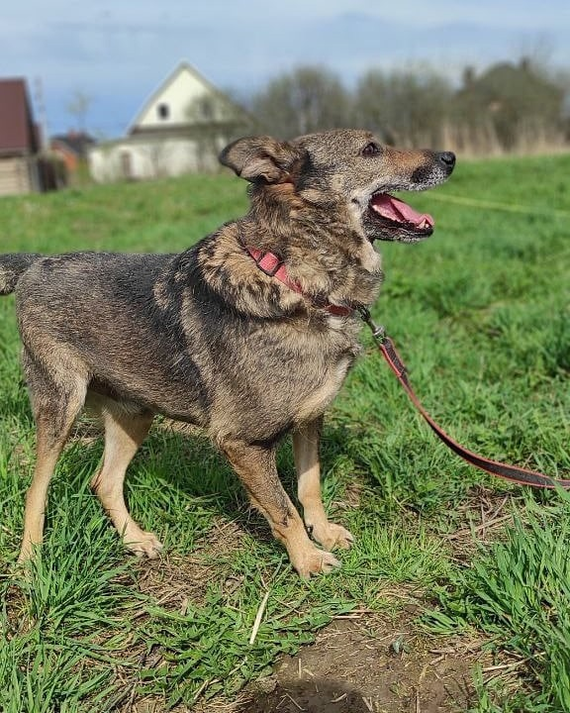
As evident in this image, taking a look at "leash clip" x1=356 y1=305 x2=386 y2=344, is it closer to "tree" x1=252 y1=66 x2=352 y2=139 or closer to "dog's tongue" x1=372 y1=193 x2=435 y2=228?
"dog's tongue" x1=372 y1=193 x2=435 y2=228

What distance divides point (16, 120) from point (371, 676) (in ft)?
137

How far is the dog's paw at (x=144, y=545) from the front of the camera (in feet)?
10.5

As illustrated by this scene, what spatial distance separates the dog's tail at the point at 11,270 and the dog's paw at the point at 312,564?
1.98 meters

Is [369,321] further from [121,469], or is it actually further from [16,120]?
[16,120]

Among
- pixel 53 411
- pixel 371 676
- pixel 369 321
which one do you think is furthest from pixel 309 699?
pixel 53 411

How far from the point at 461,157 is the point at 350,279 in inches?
980

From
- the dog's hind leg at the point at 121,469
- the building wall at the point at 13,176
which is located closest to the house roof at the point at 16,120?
the building wall at the point at 13,176

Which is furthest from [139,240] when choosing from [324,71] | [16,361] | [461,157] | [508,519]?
[324,71]

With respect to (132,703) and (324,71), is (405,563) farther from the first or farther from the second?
(324,71)

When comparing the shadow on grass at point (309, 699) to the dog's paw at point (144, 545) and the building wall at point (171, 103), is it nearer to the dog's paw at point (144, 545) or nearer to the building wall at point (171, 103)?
the dog's paw at point (144, 545)

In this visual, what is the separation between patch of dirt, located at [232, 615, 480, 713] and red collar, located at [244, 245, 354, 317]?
1319 mm

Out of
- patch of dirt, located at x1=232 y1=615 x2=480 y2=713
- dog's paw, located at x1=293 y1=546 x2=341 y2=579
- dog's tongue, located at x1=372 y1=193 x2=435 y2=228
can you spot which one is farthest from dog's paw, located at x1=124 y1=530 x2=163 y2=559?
dog's tongue, located at x1=372 y1=193 x2=435 y2=228

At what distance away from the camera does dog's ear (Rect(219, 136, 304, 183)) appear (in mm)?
2885

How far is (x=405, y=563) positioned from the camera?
3.01 metres
